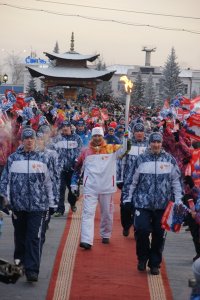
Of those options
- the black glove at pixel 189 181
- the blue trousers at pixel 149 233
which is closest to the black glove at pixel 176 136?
the black glove at pixel 189 181

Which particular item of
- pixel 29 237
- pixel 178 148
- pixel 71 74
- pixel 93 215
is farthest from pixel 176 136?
pixel 71 74

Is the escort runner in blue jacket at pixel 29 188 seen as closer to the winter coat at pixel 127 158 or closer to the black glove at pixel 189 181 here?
the black glove at pixel 189 181

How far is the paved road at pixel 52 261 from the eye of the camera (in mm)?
6785

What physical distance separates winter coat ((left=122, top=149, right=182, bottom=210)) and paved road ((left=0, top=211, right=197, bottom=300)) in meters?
0.91

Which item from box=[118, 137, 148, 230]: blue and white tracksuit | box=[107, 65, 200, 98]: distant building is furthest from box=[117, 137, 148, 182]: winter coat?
box=[107, 65, 200, 98]: distant building

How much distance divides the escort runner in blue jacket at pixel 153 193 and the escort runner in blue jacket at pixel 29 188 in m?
1.10

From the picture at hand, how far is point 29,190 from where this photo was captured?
723cm

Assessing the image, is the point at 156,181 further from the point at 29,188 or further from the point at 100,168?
the point at 100,168

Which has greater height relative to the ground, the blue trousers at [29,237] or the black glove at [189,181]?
the black glove at [189,181]

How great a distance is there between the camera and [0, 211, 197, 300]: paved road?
6785 millimetres

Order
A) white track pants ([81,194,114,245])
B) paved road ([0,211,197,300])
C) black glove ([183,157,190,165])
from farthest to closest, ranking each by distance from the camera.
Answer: black glove ([183,157,190,165]) < white track pants ([81,194,114,245]) < paved road ([0,211,197,300])

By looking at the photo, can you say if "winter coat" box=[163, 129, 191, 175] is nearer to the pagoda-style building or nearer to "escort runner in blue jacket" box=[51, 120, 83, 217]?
"escort runner in blue jacket" box=[51, 120, 83, 217]

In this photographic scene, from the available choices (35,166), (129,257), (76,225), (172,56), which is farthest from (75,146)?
(172,56)

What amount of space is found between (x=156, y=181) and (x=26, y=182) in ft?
5.10
